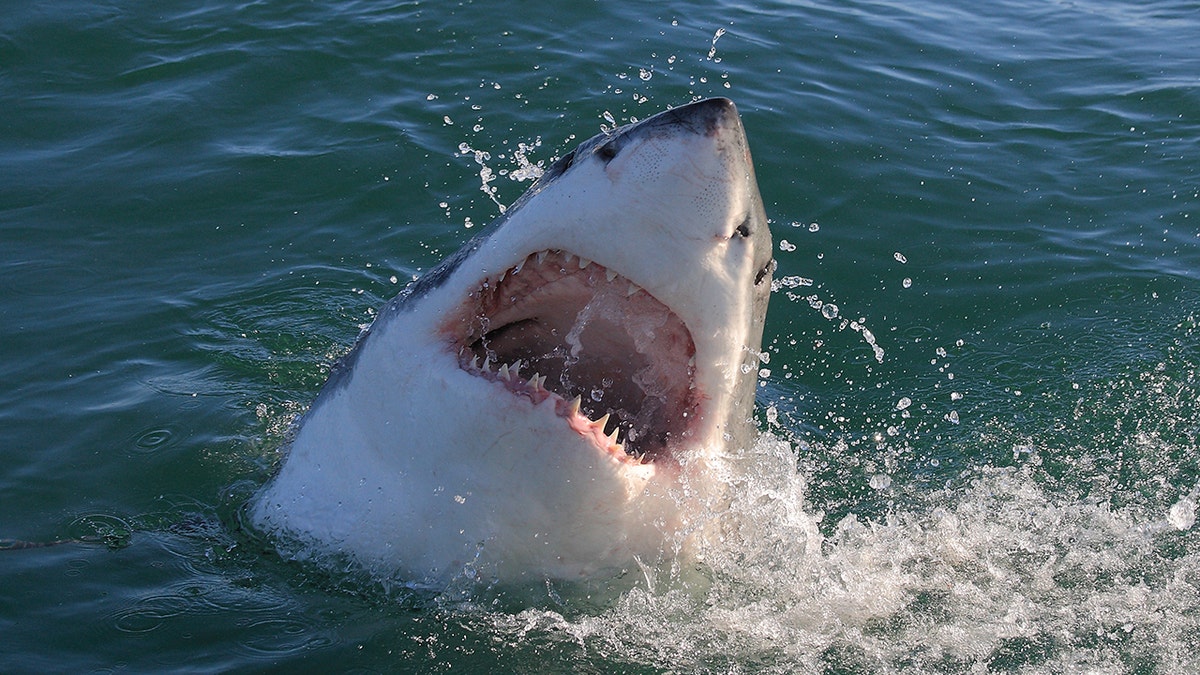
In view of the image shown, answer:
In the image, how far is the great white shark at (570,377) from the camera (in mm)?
2797

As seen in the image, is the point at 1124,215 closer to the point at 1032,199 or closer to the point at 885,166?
the point at 1032,199

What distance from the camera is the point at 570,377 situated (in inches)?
131

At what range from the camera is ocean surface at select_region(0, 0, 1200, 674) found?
356cm

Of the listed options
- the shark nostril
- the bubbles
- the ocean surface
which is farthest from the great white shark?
the bubbles

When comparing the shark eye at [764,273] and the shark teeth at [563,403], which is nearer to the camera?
the shark teeth at [563,403]

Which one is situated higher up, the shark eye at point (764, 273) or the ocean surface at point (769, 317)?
the shark eye at point (764, 273)

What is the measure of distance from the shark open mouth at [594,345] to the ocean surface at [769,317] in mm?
441

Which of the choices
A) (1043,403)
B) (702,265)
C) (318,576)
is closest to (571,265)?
(702,265)

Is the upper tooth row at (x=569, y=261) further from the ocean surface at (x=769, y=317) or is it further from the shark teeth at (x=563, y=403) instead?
the ocean surface at (x=769, y=317)

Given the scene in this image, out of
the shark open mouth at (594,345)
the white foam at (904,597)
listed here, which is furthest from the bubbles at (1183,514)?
the shark open mouth at (594,345)

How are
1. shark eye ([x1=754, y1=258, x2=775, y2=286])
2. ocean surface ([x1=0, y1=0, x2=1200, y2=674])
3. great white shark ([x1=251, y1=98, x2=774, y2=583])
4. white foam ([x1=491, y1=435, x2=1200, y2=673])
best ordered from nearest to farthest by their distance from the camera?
great white shark ([x1=251, y1=98, x2=774, y2=583]), shark eye ([x1=754, y1=258, x2=775, y2=286]), white foam ([x1=491, y1=435, x2=1200, y2=673]), ocean surface ([x1=0, y1=0, x2=1200, y2=674])

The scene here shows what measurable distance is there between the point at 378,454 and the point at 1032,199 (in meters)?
5.62

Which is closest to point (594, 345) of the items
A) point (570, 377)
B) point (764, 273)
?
point (570, 377)

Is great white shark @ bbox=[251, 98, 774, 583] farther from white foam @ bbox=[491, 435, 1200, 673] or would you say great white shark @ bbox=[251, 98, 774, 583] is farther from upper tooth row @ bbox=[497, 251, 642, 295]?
white foam @ bbox=[491, 435, 1200, 673]
